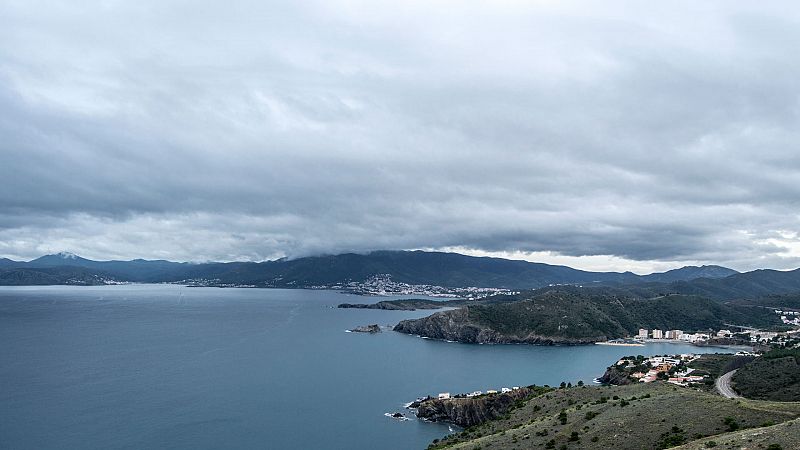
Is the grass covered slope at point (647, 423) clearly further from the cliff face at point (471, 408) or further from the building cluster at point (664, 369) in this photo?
the building cluster at point (664, 369)

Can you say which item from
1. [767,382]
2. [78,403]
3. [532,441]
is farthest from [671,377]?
[78,403]

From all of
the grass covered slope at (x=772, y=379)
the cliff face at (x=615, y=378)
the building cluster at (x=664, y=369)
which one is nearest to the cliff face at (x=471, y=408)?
the building cluster at (x=664, y=369)

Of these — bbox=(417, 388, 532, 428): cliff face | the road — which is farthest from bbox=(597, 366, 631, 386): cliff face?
bbox=(417, 388, 532, 428): cliff face

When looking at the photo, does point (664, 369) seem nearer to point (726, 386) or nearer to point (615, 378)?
point (615, 378)

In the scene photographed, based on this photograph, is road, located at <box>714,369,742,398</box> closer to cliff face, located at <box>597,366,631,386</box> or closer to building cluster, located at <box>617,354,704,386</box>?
building cluster, located at <box>617,354,704,386</box>

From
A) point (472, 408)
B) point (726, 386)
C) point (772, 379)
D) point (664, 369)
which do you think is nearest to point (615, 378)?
point (664, 369)

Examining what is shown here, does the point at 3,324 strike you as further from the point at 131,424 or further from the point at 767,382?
the point at 767,382
